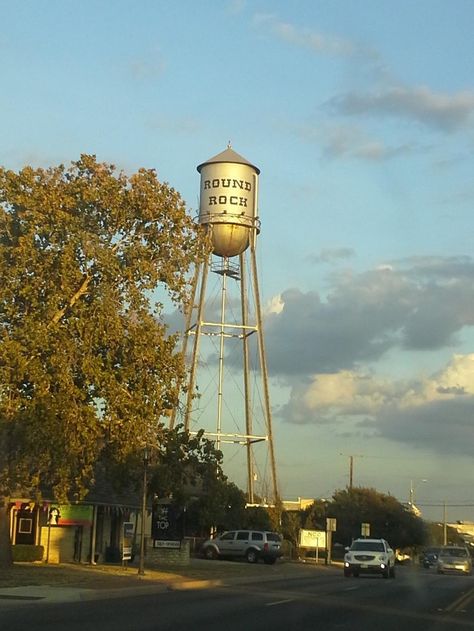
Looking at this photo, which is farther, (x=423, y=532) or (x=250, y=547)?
(x=423, y=532)

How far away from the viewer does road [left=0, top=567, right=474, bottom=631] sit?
1728cm

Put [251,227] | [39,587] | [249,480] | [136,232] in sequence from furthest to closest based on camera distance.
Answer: [249,480]
[251,227]
[136,232]
[39,587]

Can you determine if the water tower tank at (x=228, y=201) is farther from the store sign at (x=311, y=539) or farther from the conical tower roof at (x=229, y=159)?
the store sign at (x=311, y=539)

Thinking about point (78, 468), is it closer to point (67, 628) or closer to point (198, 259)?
point (198, 259)

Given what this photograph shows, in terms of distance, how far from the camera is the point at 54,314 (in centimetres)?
2972

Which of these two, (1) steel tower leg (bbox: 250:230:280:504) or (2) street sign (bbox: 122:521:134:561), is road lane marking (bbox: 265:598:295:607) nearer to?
(2) street sign (bbox: 122:521:134:561)

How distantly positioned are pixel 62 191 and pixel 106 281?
10.3ft

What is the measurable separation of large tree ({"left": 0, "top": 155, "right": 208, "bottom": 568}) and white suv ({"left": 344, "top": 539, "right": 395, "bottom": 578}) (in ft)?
42.5

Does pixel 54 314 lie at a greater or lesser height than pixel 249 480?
greater

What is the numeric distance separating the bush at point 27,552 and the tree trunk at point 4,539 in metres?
5.36

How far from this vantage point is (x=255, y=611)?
20.6m

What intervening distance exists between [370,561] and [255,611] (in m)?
21.0

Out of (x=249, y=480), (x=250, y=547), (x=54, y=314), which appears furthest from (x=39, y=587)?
(x=249, y=480)

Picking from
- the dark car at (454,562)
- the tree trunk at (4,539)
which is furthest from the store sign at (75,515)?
the dark car at (454,562)
